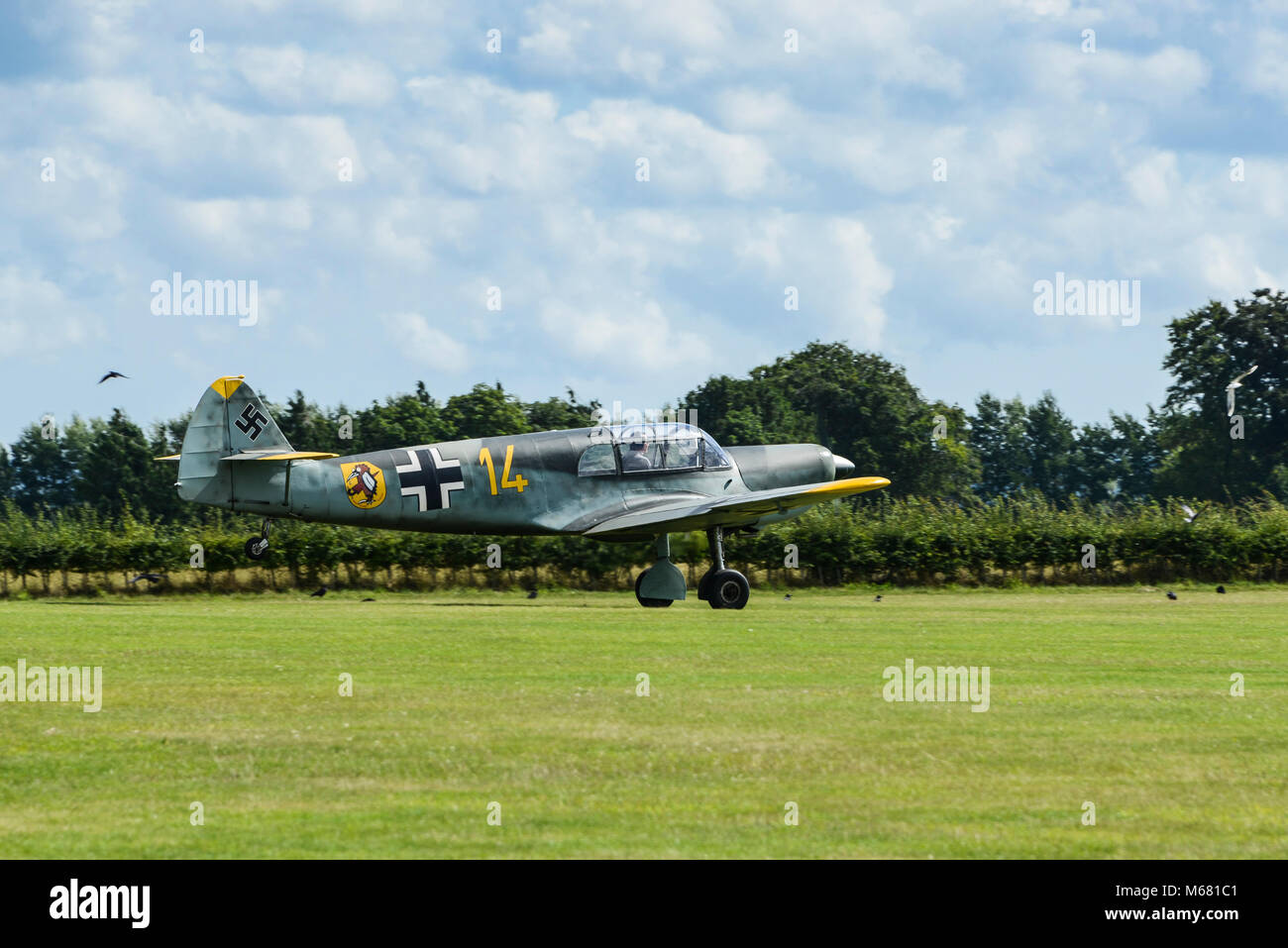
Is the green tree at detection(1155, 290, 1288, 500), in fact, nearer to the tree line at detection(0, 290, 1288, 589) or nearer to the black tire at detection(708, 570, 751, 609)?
the tree line at detection(0, 290, 1288, 589)

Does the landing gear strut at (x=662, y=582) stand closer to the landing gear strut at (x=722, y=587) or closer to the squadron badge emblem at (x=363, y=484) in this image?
the landing gear strut at (x=722, y=587)

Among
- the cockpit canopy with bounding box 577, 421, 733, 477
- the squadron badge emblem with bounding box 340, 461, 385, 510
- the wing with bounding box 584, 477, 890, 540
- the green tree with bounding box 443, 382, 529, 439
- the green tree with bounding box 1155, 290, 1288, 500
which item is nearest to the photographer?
the wing with bounding box 584, 477, 890, 540

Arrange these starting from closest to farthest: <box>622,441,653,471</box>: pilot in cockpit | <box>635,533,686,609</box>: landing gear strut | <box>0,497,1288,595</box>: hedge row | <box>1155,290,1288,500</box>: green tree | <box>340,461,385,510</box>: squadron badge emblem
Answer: <box>340,461,385,510</box>: squadron badge emblem
<box>635,533,686,609</box>: landing gear strut
<box>622,441,653,471</box>: pilot in cockpit
<box>0,497,1288,595</box>: hedge row
<box>1155,290,1288,500</box>: green tree

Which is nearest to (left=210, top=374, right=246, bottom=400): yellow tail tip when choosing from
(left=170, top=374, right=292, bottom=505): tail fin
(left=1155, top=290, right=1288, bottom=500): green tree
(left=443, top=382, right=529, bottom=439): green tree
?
(left=170, top=374, right=292, bottom=505): tail fin

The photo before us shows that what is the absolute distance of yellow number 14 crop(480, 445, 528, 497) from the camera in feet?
81.3

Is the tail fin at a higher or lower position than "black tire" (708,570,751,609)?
higher

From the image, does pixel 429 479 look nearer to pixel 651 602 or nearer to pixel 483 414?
pixel 651 602

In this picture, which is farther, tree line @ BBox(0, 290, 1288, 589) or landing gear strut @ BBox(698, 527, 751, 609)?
tree line @ BBox(0, 290, 1288, 589)

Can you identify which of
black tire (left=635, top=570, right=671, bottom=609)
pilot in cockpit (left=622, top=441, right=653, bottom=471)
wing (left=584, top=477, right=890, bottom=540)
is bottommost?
black tire (left=635, top=570, right=671, bottom=609)

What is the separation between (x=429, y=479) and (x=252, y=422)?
330 centimetres

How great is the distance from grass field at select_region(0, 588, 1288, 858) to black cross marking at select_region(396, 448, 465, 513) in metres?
6.35
